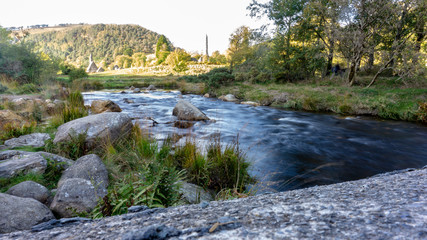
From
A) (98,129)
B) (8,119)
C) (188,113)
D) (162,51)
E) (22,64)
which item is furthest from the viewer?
(162,51)

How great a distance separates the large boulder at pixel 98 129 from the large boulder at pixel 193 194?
239cm

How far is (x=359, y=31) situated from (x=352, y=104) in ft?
20.2

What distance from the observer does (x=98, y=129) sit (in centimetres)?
480

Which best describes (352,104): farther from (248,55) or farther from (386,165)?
(248,55)

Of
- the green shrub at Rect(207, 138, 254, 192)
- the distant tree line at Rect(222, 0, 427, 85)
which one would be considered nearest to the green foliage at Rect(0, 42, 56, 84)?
the green shrub at Rect(207, 138, 254, 192)

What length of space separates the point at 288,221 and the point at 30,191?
3.13m

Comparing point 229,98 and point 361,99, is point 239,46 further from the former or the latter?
point 361,99

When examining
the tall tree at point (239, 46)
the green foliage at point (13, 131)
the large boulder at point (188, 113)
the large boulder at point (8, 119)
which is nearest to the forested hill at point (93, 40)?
the tall tree at point (239, 46)

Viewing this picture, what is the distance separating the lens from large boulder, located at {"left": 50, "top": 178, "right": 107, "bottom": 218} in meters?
2.50

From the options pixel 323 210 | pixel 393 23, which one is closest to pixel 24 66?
pixel 323 210

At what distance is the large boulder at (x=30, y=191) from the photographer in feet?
8.64

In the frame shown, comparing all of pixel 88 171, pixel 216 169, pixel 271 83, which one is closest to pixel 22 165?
pixel 88 171

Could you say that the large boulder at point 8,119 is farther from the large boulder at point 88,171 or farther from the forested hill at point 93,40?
the forested hill at point 93,40

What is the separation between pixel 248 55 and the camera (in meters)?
30.7
